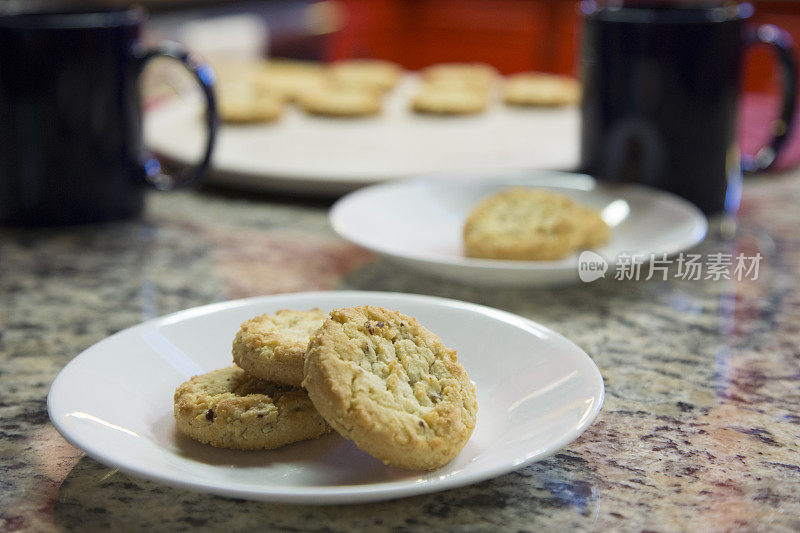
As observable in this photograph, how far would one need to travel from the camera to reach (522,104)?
1.91 m

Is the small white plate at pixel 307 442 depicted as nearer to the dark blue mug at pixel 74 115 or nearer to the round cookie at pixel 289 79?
the dark blue mug at pixel 74 115

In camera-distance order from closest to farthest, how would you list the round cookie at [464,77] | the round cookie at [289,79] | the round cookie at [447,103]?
the round cookie at [447,103] → the round cookie at [289,79] → the round cookie at [464,77]

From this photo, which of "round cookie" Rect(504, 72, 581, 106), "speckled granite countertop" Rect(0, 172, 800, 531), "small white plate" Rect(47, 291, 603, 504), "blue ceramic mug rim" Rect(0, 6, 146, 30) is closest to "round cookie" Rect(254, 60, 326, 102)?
"round cookie" Rect(504, 72, 581, 106)

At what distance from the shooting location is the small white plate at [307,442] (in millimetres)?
530

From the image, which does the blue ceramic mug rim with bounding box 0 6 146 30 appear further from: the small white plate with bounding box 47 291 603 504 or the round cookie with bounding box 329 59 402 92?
the round cookie with bounding box 329 59 402 92

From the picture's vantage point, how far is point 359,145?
5.16ft

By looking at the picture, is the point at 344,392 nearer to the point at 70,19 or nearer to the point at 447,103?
the point at 70,19

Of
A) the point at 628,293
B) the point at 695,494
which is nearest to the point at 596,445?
the point at 695,494

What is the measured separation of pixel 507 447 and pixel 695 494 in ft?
0.44

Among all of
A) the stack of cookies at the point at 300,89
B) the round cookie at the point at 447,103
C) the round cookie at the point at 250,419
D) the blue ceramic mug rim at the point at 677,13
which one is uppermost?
the blue ceramic mug rim at the point at 677,13

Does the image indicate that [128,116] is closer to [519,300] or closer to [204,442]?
[519,300]

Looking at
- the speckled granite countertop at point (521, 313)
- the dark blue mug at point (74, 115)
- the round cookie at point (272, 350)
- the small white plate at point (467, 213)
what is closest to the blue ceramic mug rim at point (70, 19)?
the dark blue mug at point (74, 115)

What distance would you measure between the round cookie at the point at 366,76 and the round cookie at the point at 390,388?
1.40m

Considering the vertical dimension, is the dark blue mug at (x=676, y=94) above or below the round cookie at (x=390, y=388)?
above
